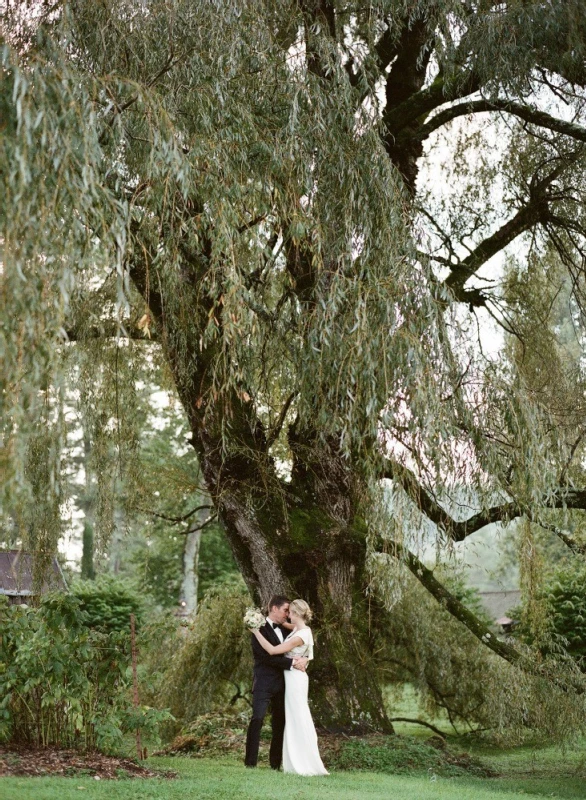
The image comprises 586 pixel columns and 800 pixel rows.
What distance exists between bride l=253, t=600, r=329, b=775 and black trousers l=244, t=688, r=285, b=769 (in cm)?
17

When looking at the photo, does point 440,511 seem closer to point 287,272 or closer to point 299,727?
point 299,727

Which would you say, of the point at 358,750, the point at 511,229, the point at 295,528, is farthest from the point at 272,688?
the point at 511,229

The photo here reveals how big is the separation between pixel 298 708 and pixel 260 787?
1.44 m

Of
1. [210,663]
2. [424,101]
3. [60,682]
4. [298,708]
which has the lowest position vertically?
[298,708]

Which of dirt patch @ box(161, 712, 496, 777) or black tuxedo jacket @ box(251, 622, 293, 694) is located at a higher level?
black tuxedo jacket @ box(251, 622, 293, 694)

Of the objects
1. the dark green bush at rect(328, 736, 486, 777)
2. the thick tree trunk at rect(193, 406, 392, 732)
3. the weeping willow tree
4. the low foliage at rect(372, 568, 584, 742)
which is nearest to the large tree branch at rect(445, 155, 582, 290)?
the weeping willow tree

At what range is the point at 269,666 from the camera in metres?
7.18

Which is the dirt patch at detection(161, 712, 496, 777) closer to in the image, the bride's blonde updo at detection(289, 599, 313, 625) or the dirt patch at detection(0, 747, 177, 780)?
the bride's blonde updo at detection(289, 599, 313, 625)

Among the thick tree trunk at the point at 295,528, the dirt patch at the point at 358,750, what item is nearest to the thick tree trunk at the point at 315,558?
the thick tree trunk at the point at 295,528

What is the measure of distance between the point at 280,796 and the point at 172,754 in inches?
124

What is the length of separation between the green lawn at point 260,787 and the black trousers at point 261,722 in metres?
0.19

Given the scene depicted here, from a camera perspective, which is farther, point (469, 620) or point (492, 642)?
point (469, 620)

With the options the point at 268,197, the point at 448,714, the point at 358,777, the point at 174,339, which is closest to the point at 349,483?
the point at 174,339

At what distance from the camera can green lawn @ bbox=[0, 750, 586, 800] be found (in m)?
4.79
